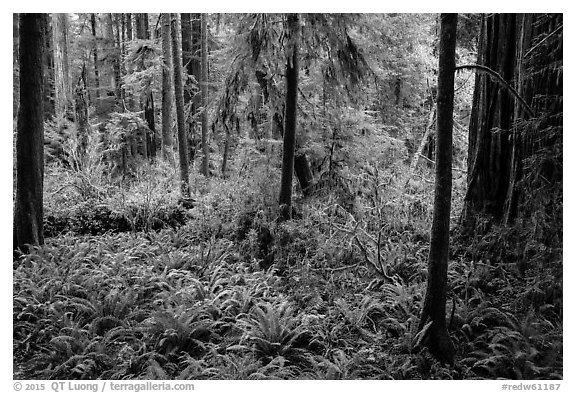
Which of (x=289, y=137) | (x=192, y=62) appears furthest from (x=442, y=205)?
(x=192, y=62)

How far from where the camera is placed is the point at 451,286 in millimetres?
5746

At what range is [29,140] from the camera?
703 centimetres

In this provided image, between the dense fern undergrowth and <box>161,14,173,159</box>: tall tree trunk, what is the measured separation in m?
5.16

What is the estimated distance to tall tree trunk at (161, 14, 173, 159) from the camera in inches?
454

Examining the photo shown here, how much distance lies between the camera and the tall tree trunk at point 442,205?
163 inches

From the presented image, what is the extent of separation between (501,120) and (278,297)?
15.0ft

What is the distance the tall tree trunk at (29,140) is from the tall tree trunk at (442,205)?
643cm

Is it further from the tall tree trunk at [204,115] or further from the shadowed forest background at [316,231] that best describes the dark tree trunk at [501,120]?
the tall tree trunk at [204,115]

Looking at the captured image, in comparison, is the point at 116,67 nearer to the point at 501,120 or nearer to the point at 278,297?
the point at 278,297

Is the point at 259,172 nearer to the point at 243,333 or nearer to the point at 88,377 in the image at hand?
the point at 243,333

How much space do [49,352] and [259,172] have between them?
5103 mm

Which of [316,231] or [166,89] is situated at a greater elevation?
[166,89]

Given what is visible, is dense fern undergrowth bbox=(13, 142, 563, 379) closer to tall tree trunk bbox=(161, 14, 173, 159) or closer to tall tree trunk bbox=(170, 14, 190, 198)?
tall tree trunk bbox=(170, 14, 190, 198)

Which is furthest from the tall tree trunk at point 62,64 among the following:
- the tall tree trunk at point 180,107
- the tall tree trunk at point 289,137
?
the tall tree trunk at point 289,137
